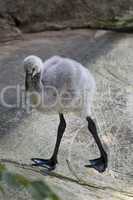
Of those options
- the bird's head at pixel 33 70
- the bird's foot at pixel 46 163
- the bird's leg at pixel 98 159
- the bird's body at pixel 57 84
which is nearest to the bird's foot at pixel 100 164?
the bird's leg at pixel 98 159

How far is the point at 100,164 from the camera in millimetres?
2814

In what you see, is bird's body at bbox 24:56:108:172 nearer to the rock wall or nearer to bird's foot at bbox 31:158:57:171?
bird's foot at bbox 31:158:57:171

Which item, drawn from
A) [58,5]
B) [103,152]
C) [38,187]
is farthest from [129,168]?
[58,5]

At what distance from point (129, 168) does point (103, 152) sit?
19 centimetres

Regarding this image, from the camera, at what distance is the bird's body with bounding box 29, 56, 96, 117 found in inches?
98.4

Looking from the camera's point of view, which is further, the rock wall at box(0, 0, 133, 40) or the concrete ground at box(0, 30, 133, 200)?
the rock wall at box(0, 0, 133, 40)

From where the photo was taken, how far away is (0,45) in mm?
4664

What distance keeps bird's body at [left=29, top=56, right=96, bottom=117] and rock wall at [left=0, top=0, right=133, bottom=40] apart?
2.38 meters

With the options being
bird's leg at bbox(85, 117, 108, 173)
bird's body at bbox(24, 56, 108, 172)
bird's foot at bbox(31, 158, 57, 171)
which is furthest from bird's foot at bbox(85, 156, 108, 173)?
bird's body at bbox(24, 56, 108, 172)

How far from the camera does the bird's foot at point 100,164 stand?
2774 mm

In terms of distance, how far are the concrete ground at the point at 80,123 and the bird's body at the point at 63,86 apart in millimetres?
393

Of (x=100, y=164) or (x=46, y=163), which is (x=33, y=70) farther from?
(x=100, y=164)

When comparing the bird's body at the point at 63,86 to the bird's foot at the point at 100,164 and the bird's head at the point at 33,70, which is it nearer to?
the bird's head at the point at 33,70

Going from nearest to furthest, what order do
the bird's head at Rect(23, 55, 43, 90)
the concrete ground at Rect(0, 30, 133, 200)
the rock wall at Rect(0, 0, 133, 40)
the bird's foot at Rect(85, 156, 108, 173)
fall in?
the bird's head at Rect(23, 55, 43, 90), the concrete ground at Rect(0, 30, 133, 200), the bird's foot at Rect(85, 156, 108, 173), the rock wall at Rect(0, 0, 133, 40)
